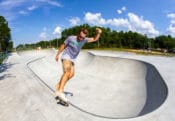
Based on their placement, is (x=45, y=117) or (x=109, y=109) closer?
(x=45, y=117)

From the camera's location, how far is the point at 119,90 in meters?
11.4

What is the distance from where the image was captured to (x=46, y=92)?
7824 millimetres

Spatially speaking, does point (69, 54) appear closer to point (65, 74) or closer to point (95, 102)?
point (65, 74)

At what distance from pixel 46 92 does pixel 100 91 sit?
13.7 feet

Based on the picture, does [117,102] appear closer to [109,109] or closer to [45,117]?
[109,109]

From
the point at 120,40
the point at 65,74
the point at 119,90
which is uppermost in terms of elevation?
the point at 120,40

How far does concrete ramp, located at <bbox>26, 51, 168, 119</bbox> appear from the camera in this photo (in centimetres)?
744

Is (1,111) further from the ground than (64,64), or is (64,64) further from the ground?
(64,64)

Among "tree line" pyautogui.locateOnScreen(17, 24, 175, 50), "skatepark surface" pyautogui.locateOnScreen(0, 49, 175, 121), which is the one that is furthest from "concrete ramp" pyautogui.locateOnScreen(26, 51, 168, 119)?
"tree line" pyautogui.locateOnScreen(17, 24, 175, 50)

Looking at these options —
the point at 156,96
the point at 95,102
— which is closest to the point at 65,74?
the point at 95,102

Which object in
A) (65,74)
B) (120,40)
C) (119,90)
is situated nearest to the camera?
(65,74)

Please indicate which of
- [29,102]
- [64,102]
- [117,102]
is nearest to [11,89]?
[29,102]

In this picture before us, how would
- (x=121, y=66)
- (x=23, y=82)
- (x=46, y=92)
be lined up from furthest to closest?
1. (x=121, y=66)
2. (x=23, y=82)
3. (x=46, y=92)

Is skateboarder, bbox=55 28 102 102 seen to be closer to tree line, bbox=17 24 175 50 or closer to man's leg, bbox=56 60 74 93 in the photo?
man's leg, bbox=56 60 74 93
